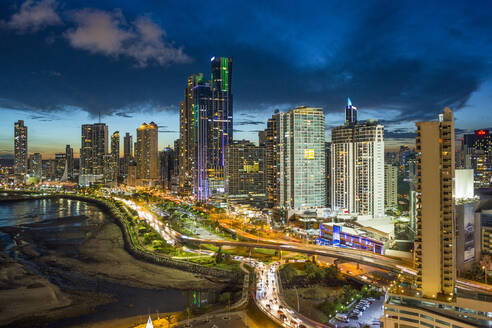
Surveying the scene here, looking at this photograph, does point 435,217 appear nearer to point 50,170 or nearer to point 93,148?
point 93,148

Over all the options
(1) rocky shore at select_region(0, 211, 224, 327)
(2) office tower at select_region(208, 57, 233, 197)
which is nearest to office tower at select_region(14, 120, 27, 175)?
(2) office tower at select_region(208, 57, 233, 197)

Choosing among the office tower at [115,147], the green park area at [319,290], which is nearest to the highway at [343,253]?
the green park area at [319,290]

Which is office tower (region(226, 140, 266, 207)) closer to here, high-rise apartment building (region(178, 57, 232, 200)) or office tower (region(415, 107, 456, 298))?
high-rise apartment building (region(178, 57, 232, 200))

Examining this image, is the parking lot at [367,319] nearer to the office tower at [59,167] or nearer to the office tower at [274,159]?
the office tower at [274,159]

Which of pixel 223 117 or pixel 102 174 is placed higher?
pixel 223 117

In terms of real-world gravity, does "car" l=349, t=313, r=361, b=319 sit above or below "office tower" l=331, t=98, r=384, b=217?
below

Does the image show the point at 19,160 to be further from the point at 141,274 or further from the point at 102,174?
the point at 141,274

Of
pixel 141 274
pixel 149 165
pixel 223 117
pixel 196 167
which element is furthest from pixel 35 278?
pixel 149 165
